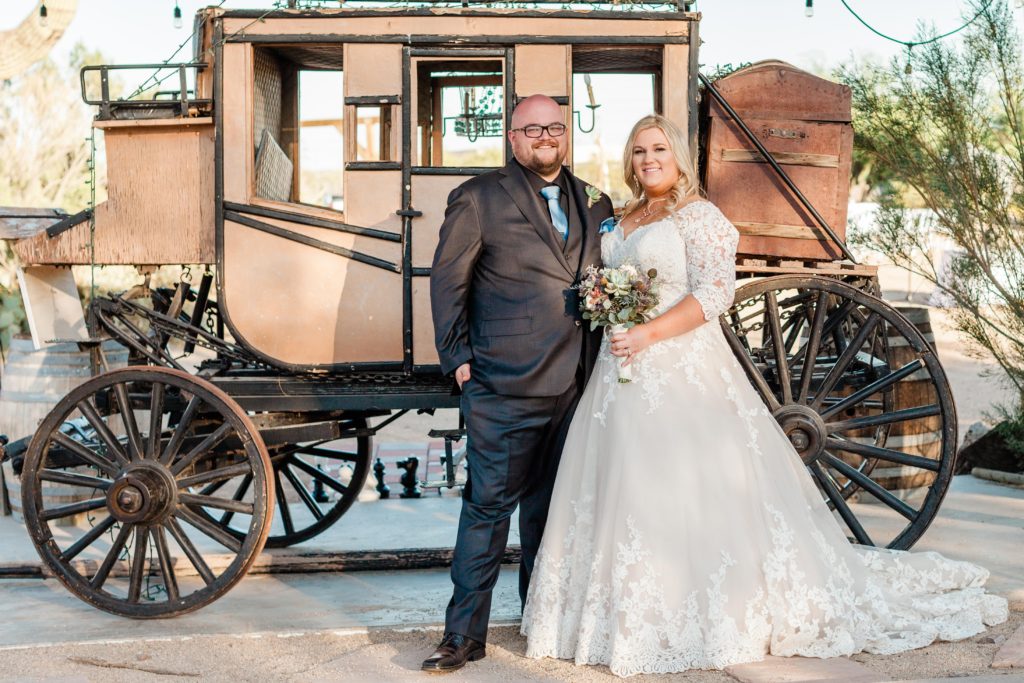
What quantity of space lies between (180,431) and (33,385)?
239 centimetres

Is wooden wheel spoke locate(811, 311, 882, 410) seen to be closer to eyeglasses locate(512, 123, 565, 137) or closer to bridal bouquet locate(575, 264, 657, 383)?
bridal bouquet locate(575, 264, 657, 383)

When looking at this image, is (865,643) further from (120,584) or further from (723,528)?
(120,584)

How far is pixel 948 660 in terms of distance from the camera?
384 cm

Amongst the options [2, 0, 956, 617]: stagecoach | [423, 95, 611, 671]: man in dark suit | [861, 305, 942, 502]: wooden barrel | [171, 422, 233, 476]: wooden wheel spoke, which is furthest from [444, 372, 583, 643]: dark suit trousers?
[861, 305, 942, 502]: wooden barrel

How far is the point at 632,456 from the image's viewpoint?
394cm

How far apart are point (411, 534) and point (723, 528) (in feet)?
8.46

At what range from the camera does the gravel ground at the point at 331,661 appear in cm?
379

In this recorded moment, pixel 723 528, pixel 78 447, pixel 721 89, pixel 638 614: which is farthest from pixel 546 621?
pixel 721 89

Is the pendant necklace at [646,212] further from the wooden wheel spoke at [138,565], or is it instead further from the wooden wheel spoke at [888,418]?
the wooden wheel spoke at [138,565]

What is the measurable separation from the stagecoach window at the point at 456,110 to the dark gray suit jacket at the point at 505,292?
0.91m

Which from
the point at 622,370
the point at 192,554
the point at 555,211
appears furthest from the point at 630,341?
the point at 192,554

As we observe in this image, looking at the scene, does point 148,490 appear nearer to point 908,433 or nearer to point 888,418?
point 888,418

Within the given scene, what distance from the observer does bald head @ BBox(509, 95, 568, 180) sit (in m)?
4.00

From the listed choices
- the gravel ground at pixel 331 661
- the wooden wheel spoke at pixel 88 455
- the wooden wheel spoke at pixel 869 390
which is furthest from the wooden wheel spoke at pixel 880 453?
the wooden wheel spoke at pixel 88 455
